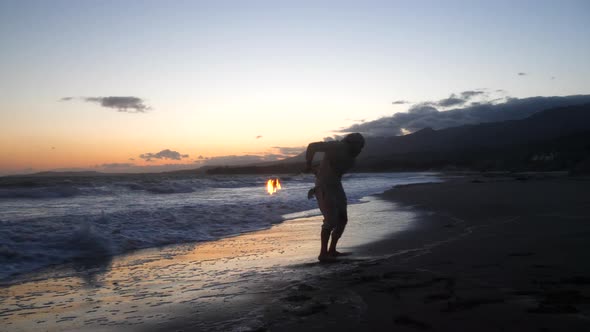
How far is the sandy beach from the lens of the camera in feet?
10.9

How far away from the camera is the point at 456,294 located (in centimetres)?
379

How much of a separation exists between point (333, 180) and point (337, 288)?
94.3 inches

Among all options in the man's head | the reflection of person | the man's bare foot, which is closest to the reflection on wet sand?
the man's bare foot

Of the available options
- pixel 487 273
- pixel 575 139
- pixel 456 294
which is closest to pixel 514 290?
pixel 456 294

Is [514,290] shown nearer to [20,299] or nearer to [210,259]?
[210,259]

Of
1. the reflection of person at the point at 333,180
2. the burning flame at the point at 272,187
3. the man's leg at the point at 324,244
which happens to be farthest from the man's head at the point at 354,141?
the burning flame at the point at 272,187

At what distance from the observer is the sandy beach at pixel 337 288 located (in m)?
3.32

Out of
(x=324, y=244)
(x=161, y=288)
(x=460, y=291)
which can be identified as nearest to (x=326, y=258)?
(x=324, y=244)

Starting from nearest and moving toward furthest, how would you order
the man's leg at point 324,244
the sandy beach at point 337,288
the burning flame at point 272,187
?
the sandy beach at point 337,288, the man's leg at point 324,244, the burning flame at point 272,187

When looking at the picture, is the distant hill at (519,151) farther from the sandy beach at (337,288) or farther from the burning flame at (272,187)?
the sandy beach at (337,288)

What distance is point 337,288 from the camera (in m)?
4.37

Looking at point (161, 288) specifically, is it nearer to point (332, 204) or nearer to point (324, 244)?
point (324, 244)

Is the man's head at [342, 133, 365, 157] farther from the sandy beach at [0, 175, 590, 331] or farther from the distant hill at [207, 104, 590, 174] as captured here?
the distant hill at [207, 104, 590, 174]

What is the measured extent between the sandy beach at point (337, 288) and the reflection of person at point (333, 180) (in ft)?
1.71
